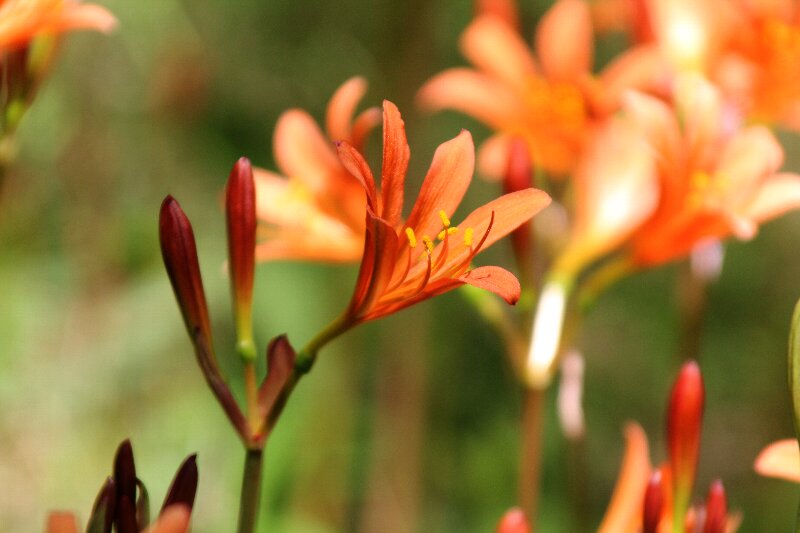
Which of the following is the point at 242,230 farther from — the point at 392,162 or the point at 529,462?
the point at 529,462

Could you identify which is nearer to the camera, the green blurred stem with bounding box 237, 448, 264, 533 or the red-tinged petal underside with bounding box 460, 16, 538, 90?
the green blurred stem with bounding box 237, 448, 264, 533

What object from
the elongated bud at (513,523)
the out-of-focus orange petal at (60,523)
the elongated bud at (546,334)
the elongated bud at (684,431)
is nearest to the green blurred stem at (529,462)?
the elongated bud at (546,334)

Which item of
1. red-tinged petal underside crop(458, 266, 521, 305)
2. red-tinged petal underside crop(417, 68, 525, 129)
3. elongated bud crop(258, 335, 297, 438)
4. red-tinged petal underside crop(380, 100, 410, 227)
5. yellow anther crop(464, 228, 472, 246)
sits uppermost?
red-tinged petal underside crop(417, 68, 525, 129)

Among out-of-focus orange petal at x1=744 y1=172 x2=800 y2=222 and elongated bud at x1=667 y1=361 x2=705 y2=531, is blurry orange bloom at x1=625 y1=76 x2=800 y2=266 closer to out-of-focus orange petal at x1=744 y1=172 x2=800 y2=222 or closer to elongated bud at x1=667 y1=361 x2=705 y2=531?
out-of-focus orange petal at x1=744 y1=172 x2=800 y2=222

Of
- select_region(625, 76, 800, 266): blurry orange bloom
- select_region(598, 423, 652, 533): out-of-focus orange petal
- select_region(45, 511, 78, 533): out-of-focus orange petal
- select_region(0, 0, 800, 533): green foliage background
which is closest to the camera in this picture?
select_region(45, 511, 78, 533): out-of-focus orange petal

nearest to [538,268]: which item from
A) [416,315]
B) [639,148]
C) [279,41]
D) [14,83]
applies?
[416,315]

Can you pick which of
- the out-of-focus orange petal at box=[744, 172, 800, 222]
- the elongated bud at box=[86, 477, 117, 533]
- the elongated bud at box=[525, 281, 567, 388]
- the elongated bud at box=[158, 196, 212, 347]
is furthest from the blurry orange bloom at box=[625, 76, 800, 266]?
the elongated bud at box=[86, 477, 117, 533]

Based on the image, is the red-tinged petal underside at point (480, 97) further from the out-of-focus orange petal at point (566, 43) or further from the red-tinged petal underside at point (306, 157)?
the red-tinged petal underside at point (306, 157)
